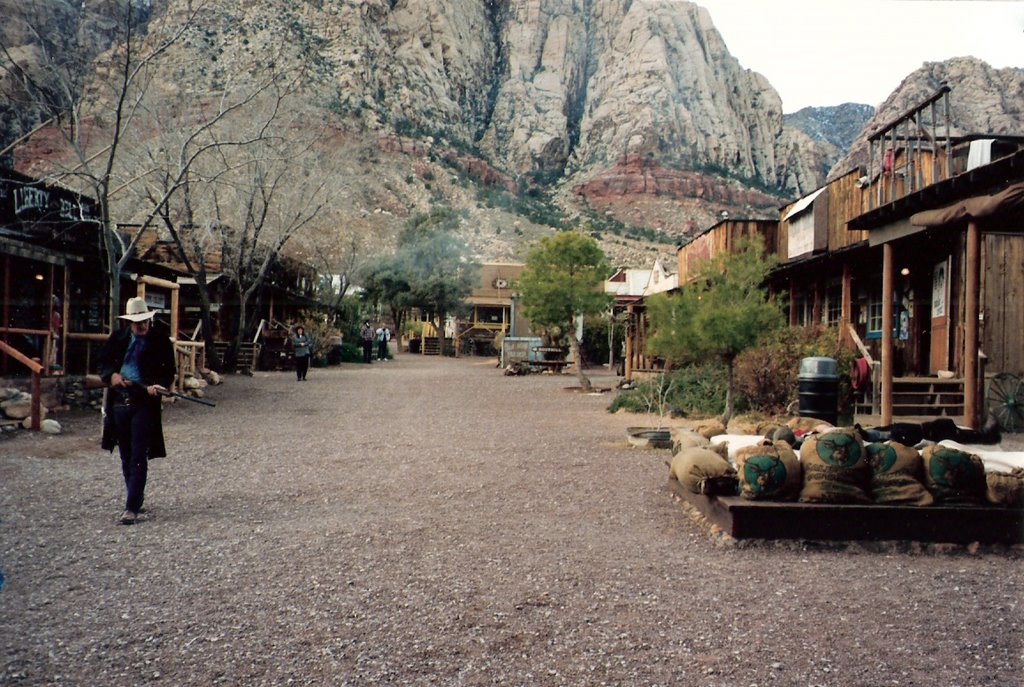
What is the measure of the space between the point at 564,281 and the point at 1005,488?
1832 cm

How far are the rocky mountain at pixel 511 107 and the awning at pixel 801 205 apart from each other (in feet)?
0.92

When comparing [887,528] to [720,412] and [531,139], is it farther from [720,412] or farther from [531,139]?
[531,139]

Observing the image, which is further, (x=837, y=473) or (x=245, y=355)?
(x=245, y=355)

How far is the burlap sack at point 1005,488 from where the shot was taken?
5.14m

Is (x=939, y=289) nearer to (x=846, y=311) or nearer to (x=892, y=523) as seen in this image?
(x=846, y=311)

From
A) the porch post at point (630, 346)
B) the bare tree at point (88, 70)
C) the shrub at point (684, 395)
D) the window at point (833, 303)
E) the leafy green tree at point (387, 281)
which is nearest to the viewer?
the bare tree at point (88, 70)

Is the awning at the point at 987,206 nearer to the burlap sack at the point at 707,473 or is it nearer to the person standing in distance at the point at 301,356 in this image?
the burlap sack at the point at 707,473

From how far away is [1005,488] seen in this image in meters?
5.20

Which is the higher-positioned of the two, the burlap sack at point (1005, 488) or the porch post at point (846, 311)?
the porch post at point (846, 311)

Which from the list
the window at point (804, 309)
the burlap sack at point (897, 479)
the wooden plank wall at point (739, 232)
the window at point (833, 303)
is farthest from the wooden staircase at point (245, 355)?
the burlap sack at point (897, 479)

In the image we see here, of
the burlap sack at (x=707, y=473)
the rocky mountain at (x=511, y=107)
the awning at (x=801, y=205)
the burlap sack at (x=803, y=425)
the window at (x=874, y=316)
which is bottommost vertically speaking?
the burlap sack at (x=707, y=473)

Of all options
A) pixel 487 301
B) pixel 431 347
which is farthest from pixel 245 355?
pixel 487 301

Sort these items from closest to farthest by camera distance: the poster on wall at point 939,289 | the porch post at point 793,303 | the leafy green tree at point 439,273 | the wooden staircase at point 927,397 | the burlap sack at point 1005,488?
the burlap sack at point 1005,488, the wooden staircase at point 927,397, the poster on wall at point 939,289, the porch post at point 793,303, the leafy green tree at point 439,273

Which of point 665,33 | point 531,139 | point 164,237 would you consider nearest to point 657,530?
point 665,33
